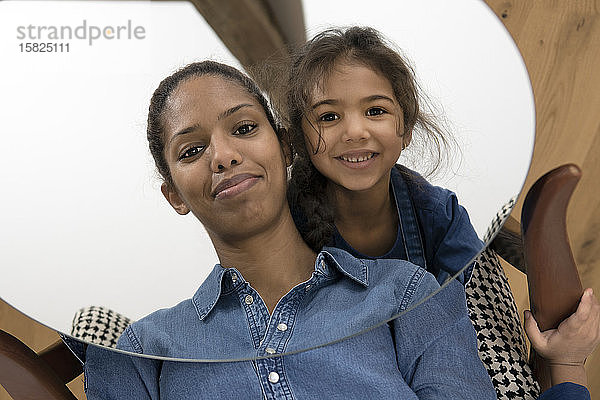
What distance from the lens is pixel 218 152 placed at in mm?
Answer: 627

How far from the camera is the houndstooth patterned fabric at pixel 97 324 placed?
66 cm

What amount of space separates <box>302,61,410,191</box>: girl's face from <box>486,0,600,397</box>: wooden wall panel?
32.9 inches

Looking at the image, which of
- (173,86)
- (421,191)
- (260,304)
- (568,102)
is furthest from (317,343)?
(568,102)

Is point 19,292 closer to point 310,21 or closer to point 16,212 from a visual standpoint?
point 16,212

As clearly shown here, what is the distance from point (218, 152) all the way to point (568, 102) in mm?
990

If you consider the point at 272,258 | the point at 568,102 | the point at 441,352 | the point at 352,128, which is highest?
the point at 568,102

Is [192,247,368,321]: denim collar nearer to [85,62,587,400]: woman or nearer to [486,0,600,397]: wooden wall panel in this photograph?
[85,62,587,400]: woman

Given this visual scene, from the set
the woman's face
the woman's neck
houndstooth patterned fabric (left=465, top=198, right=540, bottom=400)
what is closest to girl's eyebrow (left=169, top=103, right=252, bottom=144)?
the woman's face

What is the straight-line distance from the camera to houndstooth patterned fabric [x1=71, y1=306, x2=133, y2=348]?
0.66 metres

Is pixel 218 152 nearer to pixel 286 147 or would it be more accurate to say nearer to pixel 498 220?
pixel 286 147

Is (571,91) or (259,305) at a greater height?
(571,91)

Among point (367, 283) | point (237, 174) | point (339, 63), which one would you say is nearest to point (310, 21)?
point (339, 63)

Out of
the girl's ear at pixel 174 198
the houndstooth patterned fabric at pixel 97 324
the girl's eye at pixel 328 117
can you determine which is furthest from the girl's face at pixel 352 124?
→ the houndstooth patterned fabric at pixel 97 324

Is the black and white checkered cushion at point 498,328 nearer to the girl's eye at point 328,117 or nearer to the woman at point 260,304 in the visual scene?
the woman at point 260,304
